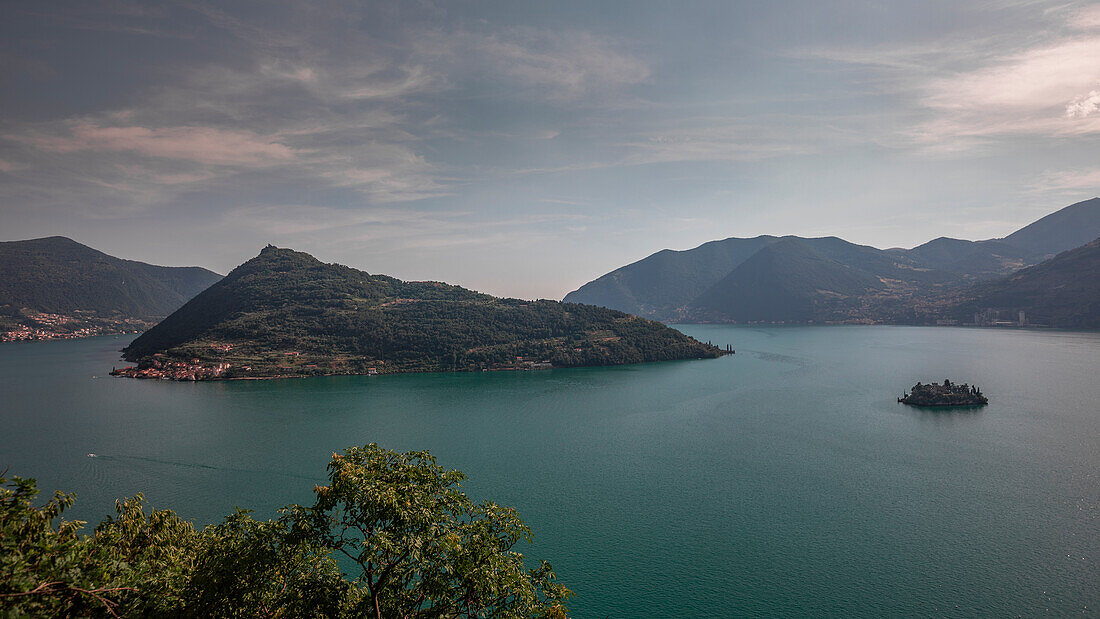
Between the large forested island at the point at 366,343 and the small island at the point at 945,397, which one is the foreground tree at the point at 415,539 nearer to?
the small island at the point at 945,397

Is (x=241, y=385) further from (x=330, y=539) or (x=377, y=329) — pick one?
(x=330, y=539)

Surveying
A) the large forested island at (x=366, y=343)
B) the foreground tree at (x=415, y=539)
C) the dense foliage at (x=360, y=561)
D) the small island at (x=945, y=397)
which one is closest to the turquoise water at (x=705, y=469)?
the small island at (x=945, y=397)

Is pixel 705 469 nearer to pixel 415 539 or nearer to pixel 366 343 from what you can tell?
pixel 415 539

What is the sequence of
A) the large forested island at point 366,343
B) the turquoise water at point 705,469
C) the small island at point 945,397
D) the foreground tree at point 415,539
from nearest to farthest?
the foreground tree at point 415,539 < the turquoise water at point 705,469 < the small island at point 945,397 < the large forested island at point 366,343

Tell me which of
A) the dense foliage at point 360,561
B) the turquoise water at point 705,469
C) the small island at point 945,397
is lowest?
the turquoise water at point 705,469

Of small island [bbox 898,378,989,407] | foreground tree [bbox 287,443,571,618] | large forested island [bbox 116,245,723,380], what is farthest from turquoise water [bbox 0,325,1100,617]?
foreground tree [bbox 287,443,571,618]

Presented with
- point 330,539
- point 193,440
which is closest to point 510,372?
point 193,440

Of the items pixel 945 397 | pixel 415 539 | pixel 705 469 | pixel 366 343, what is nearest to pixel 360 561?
pixel 415 539
